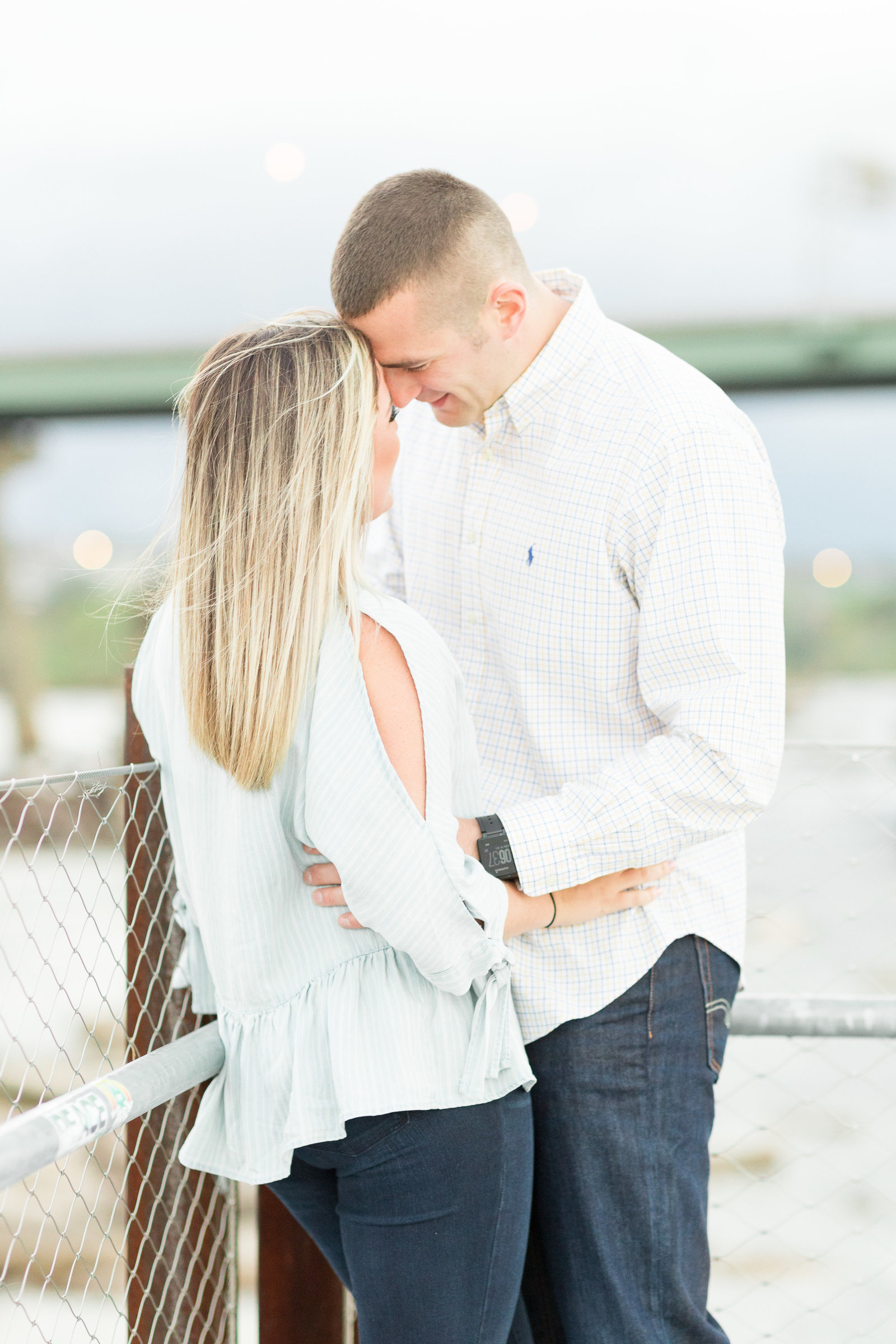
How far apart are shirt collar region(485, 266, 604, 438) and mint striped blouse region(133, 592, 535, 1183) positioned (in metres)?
0.41

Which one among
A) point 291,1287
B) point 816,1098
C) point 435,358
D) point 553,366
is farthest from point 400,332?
point 816,1098

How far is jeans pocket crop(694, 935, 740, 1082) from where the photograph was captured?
1147mm

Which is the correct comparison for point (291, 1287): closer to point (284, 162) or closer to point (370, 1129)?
point (370, 1129)

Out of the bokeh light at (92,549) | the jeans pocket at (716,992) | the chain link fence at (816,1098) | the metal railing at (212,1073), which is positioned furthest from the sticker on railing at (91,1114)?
the bokeh light at (92,549)

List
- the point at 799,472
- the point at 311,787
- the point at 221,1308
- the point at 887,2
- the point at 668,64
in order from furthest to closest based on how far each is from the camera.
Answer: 1. the point at 799,472
2. the point at 668,64
3. the point at 887,2
4. the point at 221,1308
5. the point at 311,787

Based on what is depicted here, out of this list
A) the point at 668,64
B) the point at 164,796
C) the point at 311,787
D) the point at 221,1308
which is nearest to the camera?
the point at 311,787

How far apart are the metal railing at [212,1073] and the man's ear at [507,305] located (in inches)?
25.9

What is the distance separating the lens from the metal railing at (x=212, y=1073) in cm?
92

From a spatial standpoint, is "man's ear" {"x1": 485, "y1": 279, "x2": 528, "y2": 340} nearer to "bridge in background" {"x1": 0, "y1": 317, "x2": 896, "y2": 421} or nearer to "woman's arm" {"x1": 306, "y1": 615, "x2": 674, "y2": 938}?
"woman's arm" {"x1": 306, "y1": 615, "x2": 674, "y2": 938}

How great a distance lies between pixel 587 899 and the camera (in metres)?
1.09

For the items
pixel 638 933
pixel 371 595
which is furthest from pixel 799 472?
pixel 371 595

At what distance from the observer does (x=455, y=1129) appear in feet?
2.93

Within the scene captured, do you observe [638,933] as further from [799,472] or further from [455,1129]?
[799,472]

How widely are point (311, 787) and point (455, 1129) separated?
33 cm
